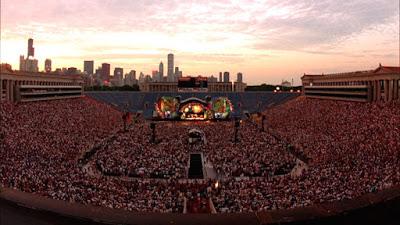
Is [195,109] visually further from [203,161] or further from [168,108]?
[203,161]

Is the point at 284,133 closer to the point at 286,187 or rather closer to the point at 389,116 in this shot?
the point at 389,116

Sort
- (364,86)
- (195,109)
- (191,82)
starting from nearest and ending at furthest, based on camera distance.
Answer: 1. (364,86)
2. (195,109)
3. (191,82)

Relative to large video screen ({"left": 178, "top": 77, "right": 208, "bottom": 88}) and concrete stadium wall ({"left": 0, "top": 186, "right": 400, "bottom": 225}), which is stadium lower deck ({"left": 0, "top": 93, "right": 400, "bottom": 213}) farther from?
large video screen ({"left": 178, "top": 77, "right": 208, "bottom": 88})

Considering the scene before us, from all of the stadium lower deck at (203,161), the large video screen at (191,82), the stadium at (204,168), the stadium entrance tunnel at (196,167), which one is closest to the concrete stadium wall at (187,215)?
the stadium at (204,168)

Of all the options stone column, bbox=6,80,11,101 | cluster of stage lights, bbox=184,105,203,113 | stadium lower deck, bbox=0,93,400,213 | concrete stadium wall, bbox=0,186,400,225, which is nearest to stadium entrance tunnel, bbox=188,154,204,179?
stadium lower deck, bbox=0,93,400,213

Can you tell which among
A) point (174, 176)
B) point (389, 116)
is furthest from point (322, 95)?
point (174, 176)

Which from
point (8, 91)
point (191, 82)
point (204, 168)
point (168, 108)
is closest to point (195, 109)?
point (168, 108)
